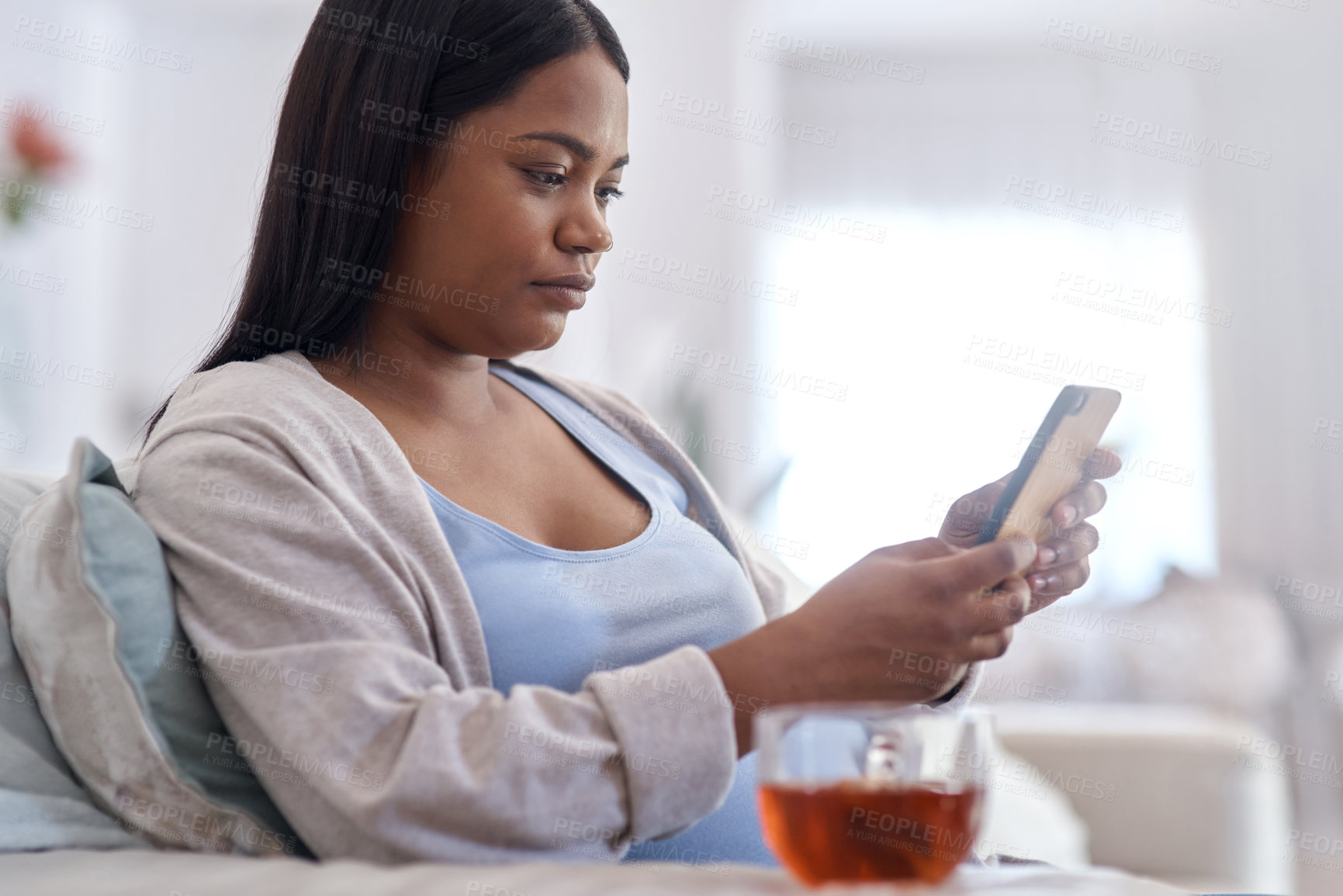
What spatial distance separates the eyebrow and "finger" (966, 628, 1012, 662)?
52 cm

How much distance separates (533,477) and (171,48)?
313cm

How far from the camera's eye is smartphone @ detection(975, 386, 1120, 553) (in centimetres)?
78

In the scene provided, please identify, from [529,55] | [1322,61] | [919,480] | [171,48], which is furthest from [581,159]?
[1322,61]

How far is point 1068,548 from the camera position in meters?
0.92

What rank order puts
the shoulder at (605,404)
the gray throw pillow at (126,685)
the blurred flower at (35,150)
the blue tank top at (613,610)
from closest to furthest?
the gray throw pillow at (126,685) < the blue tank top at (613,610) < the shoulder at (605,404) < the blurred flower at (35,150)

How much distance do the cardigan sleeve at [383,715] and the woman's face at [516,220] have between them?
10.7 inches

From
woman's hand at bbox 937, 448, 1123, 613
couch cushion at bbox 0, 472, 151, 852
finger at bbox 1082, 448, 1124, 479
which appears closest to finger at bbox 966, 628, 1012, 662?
woman's hand at bbox 937, 448, 1123, 613

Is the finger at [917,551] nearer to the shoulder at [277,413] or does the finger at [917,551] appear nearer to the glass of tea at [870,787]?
the glass of tea at [870,787]

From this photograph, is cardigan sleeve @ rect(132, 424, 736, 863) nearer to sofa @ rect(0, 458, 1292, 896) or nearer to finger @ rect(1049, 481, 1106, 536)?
sofa @ rect(0, 458, 1292, 896)

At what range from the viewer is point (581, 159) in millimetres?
974

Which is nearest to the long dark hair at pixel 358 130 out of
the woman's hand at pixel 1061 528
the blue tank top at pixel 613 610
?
the blue tank top at pixel 613 610

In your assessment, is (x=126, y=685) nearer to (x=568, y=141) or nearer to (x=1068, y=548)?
(x=568, y=141)

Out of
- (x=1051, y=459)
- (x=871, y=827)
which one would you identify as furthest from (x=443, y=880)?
(x=1051, y=459)

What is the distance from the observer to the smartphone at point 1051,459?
2.57 ft
